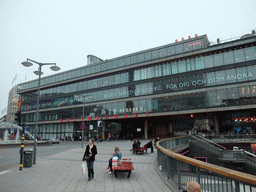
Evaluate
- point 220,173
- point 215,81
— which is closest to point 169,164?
point 220,173

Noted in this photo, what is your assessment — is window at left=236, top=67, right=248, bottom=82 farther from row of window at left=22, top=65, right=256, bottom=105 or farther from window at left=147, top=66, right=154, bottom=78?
window at left=147, top=66, right=154, bottom=78

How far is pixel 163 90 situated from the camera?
39688 millimetres

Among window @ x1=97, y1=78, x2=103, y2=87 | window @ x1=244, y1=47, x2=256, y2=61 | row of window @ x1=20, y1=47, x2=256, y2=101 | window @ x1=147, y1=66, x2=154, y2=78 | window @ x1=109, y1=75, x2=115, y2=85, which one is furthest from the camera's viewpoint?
window @ x1=97, y1=78, x2=103, y2=87

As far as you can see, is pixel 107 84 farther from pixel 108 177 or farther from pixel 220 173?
pixel 220 173

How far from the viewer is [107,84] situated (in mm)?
48125

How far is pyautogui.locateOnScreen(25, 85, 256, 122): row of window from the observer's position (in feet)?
106

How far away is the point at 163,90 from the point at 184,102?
200 inches

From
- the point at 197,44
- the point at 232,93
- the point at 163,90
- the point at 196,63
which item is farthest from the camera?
the point at 163,90

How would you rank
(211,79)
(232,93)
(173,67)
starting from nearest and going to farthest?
(232,93) → (211,79) → (173,67)

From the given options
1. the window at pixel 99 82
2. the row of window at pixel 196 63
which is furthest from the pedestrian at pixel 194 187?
the window at pixel 99 82

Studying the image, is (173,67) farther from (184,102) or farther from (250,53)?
(250,53)

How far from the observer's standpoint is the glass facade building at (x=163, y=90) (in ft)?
110

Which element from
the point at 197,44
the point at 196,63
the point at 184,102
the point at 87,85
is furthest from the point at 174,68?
the point at 87,85

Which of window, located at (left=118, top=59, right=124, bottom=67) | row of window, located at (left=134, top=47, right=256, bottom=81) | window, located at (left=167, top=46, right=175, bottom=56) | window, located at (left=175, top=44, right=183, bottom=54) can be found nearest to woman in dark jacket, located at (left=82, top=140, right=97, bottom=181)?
row of window, located at (left=134, top=47, right=256, bottom=81)
